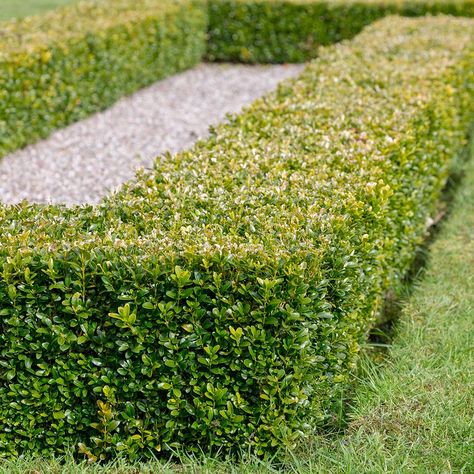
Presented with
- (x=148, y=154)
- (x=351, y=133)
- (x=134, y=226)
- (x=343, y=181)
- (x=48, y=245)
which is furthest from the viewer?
(x=148, y=154)

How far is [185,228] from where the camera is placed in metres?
3.92

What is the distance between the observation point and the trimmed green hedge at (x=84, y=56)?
8.30 metres

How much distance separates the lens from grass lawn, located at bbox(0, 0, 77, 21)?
49.8 ft

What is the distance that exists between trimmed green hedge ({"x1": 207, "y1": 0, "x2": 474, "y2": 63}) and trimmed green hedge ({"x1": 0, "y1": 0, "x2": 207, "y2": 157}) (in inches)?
19.5

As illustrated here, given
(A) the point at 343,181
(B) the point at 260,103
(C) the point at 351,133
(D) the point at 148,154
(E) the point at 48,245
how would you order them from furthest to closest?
1. (D) the point at 148,154
2. (B) the point at 260,103
3. (C) the point at 351,133
4. (A) the point at 343,181
5. (E) the point at 48,245

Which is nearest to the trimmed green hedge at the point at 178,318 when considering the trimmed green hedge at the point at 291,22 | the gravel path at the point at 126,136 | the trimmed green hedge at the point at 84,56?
the gravel path at the point at 126,136

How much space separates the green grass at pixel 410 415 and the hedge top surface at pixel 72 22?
5.26 metres

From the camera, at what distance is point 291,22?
41.5 feet

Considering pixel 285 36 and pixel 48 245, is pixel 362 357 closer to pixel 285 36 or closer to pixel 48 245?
pixel 48 245

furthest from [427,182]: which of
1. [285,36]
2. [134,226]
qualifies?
[285,36]

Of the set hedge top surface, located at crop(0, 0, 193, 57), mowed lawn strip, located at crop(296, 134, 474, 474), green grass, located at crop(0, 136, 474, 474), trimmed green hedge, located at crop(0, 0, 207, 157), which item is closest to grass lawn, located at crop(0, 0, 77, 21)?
hedge top surface, located at crop(0, 0, 193, 57)

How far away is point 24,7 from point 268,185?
1309 cm

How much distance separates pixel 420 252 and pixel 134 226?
3236 mm

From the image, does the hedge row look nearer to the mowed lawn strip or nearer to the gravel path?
the gravel path
